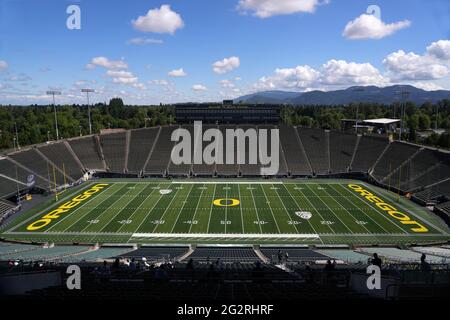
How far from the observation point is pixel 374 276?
6922 mm

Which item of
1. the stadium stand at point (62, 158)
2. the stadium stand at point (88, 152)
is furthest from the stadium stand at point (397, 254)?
the stadium stand at point (88, 152)

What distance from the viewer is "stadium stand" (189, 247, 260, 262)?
15.5 metres

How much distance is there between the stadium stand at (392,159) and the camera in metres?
36.5

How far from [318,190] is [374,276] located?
2687cm

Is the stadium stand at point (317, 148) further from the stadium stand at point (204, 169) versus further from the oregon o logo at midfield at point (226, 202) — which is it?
the oregon o logo at midfield at point (226, 202)

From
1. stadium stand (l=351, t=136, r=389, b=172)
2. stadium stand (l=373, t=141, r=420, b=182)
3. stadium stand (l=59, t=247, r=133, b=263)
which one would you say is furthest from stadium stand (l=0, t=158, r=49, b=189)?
stadium stand (l=373, t=141, r=420, b=182)

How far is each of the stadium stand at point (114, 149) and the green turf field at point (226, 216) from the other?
657 cm

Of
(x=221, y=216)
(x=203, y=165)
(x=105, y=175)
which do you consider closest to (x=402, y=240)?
(x=221, y=216)

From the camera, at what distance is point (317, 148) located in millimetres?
44969

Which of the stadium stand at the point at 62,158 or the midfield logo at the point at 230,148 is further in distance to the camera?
the midfield logo at the point at 230,148

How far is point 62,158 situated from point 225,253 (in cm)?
2895

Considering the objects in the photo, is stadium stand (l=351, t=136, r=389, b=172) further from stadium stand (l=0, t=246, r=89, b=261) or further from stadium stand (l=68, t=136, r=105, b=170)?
stadium stand (l=0, t=246, r=89, b=261)

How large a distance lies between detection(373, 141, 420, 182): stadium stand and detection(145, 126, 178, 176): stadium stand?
23.6m
